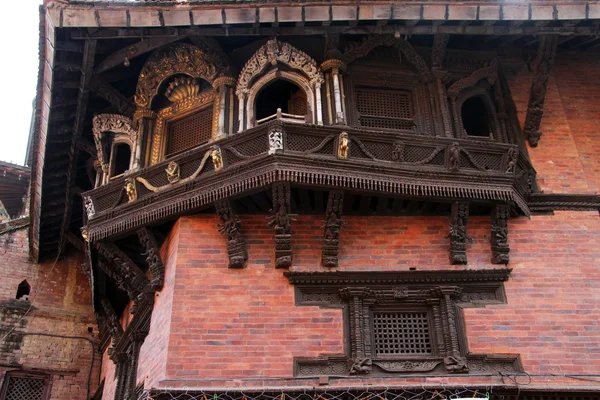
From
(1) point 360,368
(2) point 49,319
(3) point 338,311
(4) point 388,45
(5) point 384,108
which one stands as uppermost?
(4) point 388,45

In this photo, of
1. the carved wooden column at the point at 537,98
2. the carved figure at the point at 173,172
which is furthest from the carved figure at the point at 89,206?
the carved wooden column at the point at 537,98

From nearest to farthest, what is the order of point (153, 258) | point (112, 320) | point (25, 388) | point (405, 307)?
point (405, 307) < point (153, 258) < point (112, 320) < point (25, 388)

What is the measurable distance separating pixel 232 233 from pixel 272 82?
8.36 ft

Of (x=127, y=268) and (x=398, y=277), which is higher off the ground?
(x=127, y=268)

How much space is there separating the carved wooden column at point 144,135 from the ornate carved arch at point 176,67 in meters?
0.14

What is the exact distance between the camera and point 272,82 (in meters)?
11.0

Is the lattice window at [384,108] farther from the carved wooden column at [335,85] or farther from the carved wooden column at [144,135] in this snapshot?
the carved wooden column at [144,135]

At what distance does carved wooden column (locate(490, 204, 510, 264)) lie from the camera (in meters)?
10.0

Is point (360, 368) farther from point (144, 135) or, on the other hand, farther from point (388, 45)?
point (144, 135)

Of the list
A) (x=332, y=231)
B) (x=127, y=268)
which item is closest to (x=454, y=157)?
(x=332, y=231)

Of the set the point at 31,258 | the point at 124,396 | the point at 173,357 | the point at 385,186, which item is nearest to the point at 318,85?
the point at 385,186

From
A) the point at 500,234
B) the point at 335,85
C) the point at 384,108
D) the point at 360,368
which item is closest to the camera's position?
the point at 360,368

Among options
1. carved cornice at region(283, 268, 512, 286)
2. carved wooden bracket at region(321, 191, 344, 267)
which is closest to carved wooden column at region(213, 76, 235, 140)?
carved wooden bracket at region(321, 191, 344, 267)

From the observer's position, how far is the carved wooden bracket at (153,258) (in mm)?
10133
